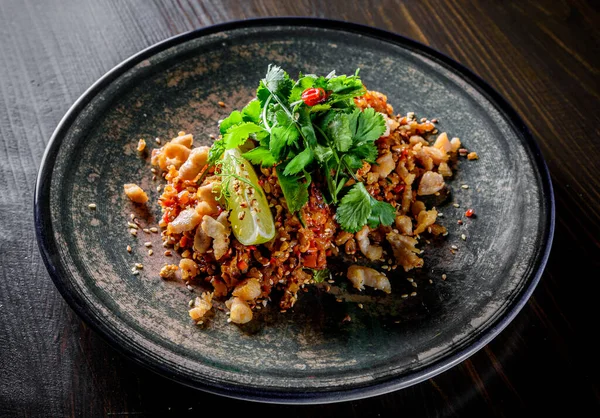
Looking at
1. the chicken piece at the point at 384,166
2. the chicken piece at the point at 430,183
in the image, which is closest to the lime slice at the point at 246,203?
the chicken piece at the point at 384,166

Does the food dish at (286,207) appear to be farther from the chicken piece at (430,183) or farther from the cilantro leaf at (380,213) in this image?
the chicken piece at (430,183)

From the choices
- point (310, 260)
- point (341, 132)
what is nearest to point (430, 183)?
point (341, 132)

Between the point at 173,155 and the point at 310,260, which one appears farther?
the point at 173,155

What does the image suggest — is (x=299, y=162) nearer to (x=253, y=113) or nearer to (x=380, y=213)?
(x=253, y=113)

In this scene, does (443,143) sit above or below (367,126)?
below

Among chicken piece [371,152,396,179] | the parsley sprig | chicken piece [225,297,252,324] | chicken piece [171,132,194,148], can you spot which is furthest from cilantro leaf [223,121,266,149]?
chicken piece [225,297,252,324]

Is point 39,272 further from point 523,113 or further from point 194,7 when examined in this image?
point 523,113

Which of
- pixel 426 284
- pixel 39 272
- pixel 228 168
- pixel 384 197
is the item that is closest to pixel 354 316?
pixel 426 284
